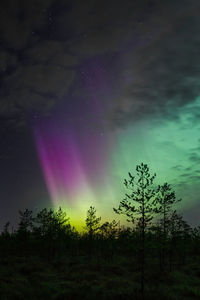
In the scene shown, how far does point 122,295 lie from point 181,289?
26.0 feet

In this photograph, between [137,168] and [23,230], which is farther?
[23,230]

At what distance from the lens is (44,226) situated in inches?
1993

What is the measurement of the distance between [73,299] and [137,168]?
12380mm

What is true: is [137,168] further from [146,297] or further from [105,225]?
[105,225]

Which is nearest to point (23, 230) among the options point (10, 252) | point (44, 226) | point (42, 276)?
point (44, 226)

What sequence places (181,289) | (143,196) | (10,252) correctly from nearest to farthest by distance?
1. (143,196)
2. (181,289)
3. (10,252)

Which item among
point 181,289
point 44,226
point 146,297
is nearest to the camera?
point 146,297

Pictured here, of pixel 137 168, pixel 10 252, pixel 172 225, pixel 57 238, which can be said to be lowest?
pixel 10 252

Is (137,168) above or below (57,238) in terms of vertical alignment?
above

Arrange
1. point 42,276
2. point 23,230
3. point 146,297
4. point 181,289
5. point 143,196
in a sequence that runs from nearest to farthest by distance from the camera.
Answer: point 146,297 → point 143,196 → point 181,289 → point 42,276 → point 23,230

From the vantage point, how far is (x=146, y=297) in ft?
66.3

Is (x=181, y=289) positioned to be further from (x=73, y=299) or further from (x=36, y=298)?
(x=36, y=298)

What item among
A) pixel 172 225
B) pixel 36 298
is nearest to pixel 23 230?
pixel 172 225

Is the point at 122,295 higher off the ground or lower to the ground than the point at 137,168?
lower
